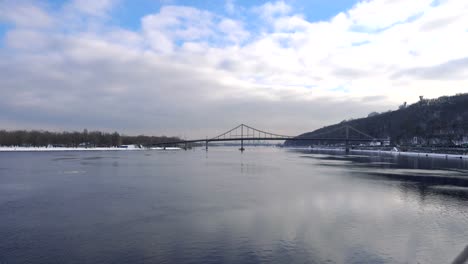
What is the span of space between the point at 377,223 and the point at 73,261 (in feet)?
30.6

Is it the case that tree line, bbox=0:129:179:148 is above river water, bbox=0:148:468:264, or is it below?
above

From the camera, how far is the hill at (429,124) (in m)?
92.5

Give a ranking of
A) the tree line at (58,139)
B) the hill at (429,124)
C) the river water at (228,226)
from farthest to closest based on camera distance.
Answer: the tree line at (58,139) → the hill at (429,124) → the river water at (228,226)

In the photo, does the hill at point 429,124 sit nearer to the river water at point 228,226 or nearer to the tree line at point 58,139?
the river water at point 228,226

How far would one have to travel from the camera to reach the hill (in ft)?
303

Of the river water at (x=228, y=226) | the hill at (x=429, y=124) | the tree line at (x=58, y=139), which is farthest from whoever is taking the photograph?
the tree line at (x=58, y=139)

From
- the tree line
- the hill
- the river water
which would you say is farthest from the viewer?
the tree line

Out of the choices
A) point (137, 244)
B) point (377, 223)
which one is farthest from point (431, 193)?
point (137, 244)

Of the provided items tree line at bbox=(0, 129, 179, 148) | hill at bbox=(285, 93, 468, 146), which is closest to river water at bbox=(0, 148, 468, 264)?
hill at bbox=(285, 93, 468, 146)

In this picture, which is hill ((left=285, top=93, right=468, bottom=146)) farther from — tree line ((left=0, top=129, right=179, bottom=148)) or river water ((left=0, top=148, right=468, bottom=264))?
tree line ((left=0, top=129, right=179, bottom=148))

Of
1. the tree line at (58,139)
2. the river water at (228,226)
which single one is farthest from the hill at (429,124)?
the tree line at (58,139)

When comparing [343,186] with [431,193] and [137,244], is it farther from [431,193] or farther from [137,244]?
[137,244]

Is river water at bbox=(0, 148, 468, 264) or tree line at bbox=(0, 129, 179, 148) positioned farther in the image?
tree line at bbox=(0, 129, 179, 148)

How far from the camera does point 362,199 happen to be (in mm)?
16484
